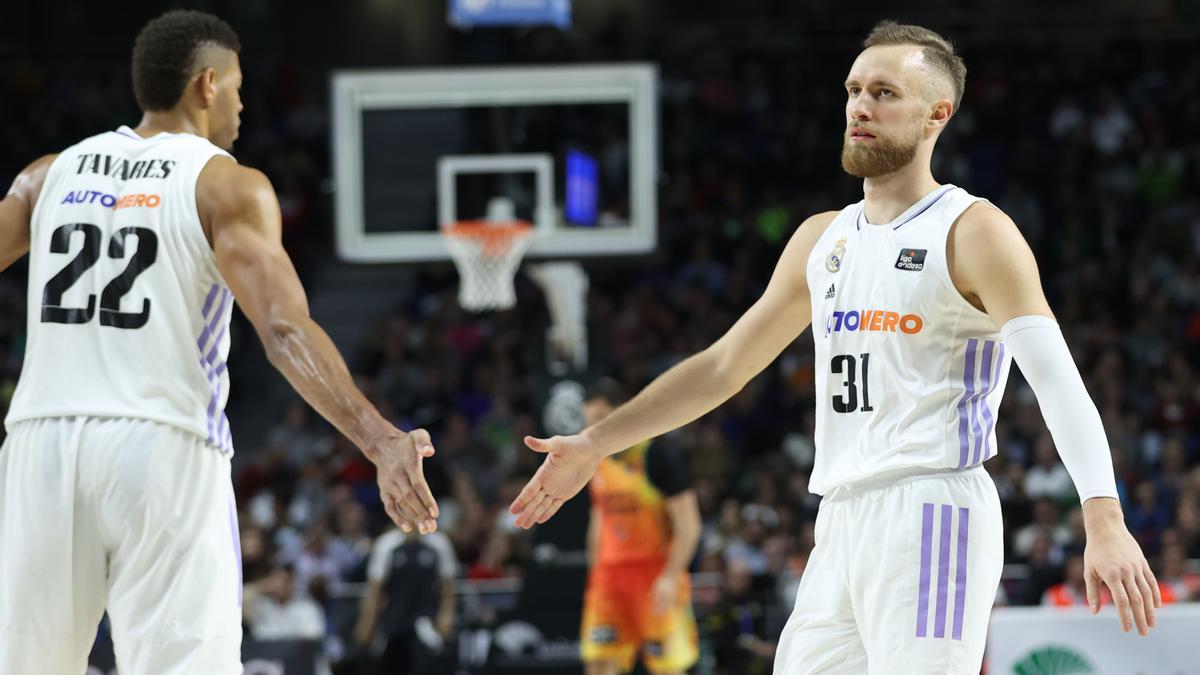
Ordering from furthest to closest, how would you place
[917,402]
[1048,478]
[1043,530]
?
[1048,478], [1043,530], [917,402]

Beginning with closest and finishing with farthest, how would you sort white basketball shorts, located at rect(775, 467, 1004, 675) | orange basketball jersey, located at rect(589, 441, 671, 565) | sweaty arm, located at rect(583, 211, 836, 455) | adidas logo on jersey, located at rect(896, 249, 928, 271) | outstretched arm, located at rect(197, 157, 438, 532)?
white basketball shorts, located at rect(775, 467, 1004, 675) < outstretched arm, located at rect(197, 157, 438, 532) < adidas logo on jersey, located at rect(896, 249, 928, 271) < sweaty arm, located at rect(583, 211, 836, 455) < orange basketball jersey, located at rect(589, 441, 671, 565)

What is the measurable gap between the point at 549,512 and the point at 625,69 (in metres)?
7.89

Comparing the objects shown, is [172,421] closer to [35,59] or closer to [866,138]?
[866,138]

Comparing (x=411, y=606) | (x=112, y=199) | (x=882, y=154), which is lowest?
(x=411, y=606)

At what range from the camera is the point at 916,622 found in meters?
4.21

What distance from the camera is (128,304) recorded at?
15.0 ft

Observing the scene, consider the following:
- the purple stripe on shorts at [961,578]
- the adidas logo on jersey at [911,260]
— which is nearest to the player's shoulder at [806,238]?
the adidas logo on jersey at [911,260]

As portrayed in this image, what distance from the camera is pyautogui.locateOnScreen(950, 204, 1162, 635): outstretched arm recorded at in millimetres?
3924

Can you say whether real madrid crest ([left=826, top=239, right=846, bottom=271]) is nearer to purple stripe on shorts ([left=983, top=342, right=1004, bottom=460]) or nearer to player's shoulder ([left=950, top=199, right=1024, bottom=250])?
player's shoulder ([left=950, top=199, right=1024, bottom=250])

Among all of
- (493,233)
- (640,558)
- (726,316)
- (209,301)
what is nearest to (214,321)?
(209,301)

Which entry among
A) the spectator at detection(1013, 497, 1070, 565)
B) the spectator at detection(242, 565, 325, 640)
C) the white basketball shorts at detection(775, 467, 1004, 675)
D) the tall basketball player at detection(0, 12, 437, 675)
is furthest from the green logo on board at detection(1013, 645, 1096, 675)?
the spectator at detection(242, 565, 325, 640)

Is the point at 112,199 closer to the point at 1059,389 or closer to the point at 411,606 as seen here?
the point at 1059,389

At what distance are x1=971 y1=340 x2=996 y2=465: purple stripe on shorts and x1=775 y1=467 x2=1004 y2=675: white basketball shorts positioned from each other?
0.22ft

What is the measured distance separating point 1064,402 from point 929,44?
4.05 feet
